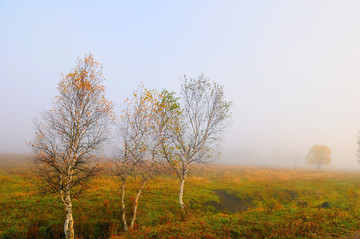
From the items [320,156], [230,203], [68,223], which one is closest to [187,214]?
[230,203]

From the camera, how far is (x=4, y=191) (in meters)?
20.0

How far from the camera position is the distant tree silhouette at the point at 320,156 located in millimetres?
81375

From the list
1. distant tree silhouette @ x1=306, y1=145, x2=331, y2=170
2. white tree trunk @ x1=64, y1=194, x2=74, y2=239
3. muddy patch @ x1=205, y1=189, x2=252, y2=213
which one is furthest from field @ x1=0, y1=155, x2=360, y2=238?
distant tree silhouette @ x1=306, y1=145, x2=331, y2=170

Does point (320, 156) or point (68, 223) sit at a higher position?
point (68, 223)

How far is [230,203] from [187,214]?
8.53m

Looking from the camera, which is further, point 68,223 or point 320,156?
point 320,156

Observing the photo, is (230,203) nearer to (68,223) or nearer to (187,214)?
(187,214)

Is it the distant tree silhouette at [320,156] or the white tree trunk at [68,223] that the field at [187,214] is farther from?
the distant tree silhouette at [320,156]

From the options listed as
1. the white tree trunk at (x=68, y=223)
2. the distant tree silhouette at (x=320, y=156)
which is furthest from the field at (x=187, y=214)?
the distant tree silhouette at (x=320, y=156)

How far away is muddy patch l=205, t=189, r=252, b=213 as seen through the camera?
2223cm

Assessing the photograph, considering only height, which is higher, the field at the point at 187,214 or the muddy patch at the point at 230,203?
the field at the point at 187,214

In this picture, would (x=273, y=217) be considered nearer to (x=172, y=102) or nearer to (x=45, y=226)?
(x=172, y=102)

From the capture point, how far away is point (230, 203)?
78.5ft

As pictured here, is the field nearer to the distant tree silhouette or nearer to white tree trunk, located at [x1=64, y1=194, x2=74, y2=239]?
white tree trunk, located at [x1=64, y1=194, x2=74, y2=239]
